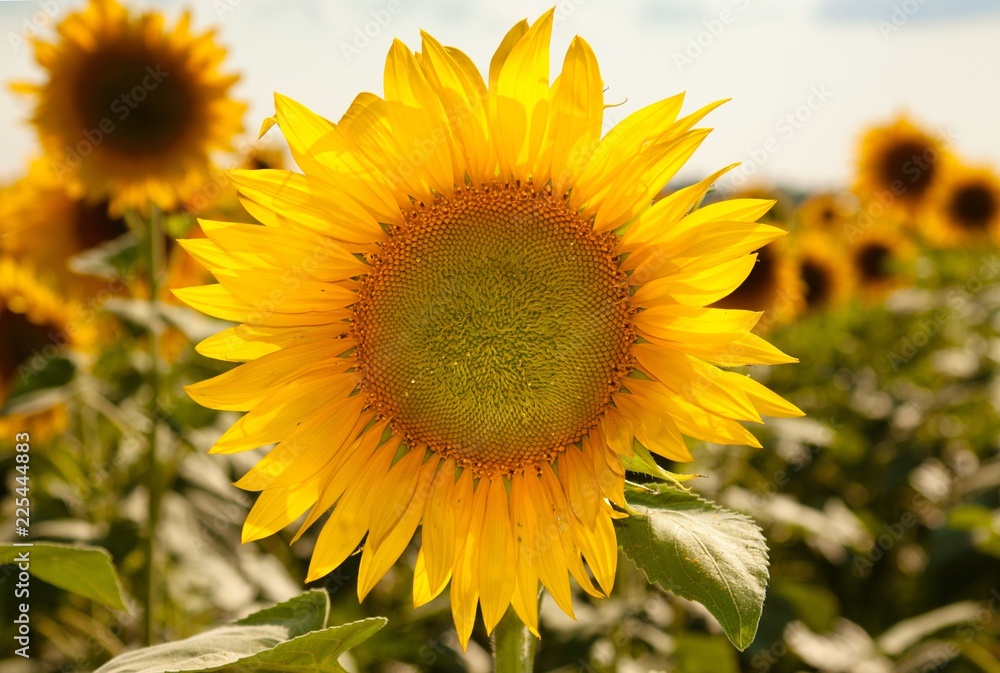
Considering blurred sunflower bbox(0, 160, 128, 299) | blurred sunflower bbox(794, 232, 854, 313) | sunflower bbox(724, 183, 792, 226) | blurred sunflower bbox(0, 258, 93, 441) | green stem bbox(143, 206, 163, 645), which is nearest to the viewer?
green stem bbox(143, 206, 163, 645)

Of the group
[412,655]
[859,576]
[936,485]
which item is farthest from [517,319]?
[936,485]

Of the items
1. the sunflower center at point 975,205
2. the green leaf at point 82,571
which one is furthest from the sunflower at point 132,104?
the sunflower center at point 975,205

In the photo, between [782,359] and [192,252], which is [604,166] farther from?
[192,252]

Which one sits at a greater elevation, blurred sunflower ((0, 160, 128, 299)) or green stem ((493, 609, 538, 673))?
blurred sunflower ((0, 160, 128, 299))

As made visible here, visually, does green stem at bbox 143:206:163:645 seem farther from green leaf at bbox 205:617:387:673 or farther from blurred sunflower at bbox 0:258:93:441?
green leaf at bbox 205:617:387:673

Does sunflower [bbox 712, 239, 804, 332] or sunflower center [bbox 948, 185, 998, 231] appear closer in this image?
sunflower [bbox 712, 239, 804, 332]

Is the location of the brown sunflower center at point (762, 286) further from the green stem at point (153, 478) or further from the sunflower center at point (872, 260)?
the green stem at point (153, 478)

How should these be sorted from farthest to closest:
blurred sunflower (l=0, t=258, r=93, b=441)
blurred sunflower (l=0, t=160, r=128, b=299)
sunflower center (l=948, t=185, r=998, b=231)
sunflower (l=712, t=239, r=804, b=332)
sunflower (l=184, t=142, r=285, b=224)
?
sunflower center (l=948, t=185, r=998, b=231), sunflower (l=712, t=239, r=804, b=332), blurred sunflower (l=0, t=160, r=128, b=299), blurred sunflower (l=0, t=258, r=93, b=441), sunflower (l=184, t=142, r=285, b=224)

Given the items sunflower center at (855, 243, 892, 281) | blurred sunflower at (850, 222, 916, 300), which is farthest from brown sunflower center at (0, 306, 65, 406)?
sunflower center at (855, 243, 892, 281)
